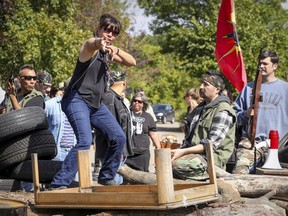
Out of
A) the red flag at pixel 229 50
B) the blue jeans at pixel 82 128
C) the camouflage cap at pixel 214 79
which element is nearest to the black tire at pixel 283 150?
the camouflage cap at pixel 214 79

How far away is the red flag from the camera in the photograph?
456 inches

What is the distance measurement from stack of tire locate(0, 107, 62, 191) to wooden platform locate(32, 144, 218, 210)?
1.52 meters

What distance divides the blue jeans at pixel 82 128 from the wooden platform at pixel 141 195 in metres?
0.26

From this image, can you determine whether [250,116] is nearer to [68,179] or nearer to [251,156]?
[251,156]

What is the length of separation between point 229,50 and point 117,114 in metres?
2.92

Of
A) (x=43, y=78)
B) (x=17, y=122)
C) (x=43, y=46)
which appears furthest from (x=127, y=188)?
(x=43, y=46)

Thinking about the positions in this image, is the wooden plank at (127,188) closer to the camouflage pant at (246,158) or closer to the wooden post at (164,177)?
the wooden post at (164,177)

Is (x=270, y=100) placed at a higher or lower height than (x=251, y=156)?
higher

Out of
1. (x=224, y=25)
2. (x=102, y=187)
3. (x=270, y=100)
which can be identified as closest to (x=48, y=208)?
(x=102, y=187)

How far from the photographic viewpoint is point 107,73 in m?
7.54

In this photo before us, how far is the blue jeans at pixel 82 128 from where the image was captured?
24.0ft

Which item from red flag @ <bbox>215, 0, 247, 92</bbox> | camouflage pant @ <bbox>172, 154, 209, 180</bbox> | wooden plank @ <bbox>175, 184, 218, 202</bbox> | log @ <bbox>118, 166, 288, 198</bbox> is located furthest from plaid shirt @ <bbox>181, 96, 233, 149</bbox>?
red flag @ <bbox>215, 0, 247, 92</bbox>

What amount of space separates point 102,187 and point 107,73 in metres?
1.12

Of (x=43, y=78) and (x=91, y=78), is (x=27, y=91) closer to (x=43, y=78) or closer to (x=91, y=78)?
(x=43, y=78)
